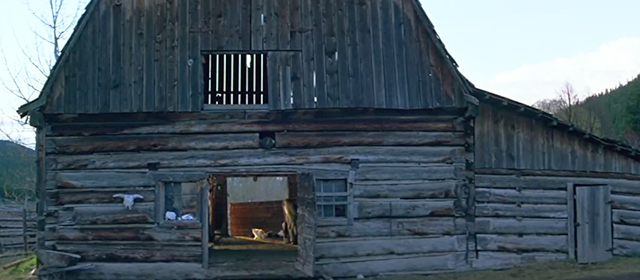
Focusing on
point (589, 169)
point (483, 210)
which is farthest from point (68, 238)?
point (589, 169)

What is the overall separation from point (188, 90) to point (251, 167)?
198 cm

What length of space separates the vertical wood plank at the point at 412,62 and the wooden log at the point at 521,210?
2.68 metres

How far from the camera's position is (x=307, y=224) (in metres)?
13.8

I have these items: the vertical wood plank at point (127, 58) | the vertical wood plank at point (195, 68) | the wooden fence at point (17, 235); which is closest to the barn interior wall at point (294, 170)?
the vertical wood plank at point (195, 68)

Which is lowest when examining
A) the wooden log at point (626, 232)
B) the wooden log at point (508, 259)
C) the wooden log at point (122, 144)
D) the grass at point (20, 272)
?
the grass at point (20, 272)

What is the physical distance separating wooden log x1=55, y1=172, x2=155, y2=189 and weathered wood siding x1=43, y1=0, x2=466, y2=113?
130cm

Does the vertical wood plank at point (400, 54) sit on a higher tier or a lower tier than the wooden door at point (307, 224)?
higher

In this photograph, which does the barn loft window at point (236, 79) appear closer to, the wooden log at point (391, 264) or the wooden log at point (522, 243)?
the wooden log at point (391, 264)

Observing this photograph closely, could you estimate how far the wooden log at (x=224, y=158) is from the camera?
13898 millimetres

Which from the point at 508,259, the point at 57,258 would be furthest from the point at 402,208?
the point at 57,258

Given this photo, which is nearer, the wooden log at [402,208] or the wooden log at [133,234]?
the wooden log at [133,234]

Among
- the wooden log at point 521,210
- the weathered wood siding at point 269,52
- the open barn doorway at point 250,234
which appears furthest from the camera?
the open barn doorway at point 250,234

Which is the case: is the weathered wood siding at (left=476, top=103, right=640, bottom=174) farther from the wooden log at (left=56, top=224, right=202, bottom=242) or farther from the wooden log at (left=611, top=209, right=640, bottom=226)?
the wooden log at (left=56, top=224, right=202, bottom=242)

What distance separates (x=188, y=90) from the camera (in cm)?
1372
